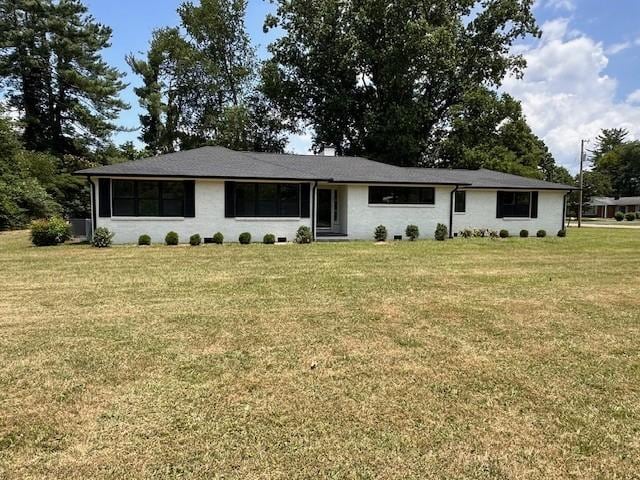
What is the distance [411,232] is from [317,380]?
51.0 feet

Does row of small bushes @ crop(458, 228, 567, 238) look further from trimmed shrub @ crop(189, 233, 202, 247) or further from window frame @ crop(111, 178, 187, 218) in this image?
window frame @ crop(111, 178, 187, 218)

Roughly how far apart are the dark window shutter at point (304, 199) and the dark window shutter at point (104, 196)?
711 centimetres

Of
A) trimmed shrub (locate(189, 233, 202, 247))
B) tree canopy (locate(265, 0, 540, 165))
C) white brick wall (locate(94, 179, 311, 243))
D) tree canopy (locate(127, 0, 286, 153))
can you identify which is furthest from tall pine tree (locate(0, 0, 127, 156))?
trimmed shrub (locate(189, 233, 202, 247))

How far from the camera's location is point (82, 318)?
6.09 metres

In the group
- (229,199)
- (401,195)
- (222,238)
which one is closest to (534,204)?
(401,195)

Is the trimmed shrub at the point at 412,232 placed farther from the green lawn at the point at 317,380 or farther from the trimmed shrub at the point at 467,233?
the green lawn at the point at 317,380

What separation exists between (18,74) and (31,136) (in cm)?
Result: 421

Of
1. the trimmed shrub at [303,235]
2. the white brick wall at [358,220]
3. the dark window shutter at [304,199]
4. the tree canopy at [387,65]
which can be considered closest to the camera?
the white brick wall at [358,220]

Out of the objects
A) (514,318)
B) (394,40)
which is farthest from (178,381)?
(394,40)

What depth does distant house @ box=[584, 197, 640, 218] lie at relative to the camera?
205 ft

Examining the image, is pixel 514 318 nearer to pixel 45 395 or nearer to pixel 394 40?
pixel 45 395

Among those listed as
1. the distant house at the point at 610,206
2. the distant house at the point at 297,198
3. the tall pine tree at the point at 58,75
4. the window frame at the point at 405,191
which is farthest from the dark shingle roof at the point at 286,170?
the distant house at the point at 610,206

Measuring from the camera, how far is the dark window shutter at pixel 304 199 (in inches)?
706

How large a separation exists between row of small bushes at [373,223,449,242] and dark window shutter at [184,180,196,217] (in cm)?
745
